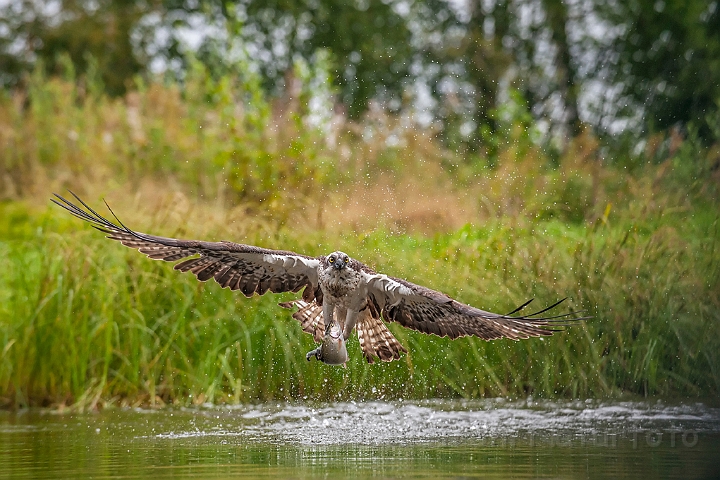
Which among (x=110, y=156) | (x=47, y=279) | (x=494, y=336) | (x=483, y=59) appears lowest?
(x=494, y=336)

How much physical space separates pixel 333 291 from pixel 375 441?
0.99 meters

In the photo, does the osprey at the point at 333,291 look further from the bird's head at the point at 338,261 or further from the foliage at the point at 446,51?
the foliage at the point at 446,51

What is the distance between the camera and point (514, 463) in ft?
18.6

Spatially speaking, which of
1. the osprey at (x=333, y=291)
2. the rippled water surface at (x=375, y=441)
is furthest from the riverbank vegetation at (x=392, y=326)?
the osprey at (x=333, y=291)

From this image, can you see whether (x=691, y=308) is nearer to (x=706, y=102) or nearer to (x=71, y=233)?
(x=71, y=233)

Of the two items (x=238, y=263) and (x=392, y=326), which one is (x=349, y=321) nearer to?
(x=238, y=263)

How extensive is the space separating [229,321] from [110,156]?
5.39 meters

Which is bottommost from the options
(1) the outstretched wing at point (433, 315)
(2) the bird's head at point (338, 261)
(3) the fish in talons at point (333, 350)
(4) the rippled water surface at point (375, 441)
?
(4) the rippled water surface at point (375, 441)

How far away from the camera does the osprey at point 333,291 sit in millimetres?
6398

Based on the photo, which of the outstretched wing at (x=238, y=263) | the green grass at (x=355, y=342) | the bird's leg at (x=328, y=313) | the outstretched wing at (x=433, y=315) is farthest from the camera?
the green grass at (x=355, y=342)

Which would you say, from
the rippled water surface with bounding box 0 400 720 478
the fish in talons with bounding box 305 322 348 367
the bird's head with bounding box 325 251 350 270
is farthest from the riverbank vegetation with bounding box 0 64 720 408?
the bird's head with bounding box 325 251 350 270

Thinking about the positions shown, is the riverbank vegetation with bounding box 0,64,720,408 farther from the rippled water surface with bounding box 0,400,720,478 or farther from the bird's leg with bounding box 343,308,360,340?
the bird's leg with bounding box 343,308,360,340

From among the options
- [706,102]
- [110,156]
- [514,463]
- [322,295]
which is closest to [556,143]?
[706,102]

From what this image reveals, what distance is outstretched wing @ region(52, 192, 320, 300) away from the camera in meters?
6.50
